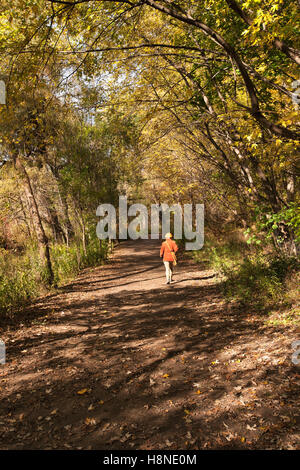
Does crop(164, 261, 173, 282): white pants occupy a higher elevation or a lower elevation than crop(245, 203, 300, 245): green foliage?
lower

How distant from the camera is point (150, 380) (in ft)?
15.5

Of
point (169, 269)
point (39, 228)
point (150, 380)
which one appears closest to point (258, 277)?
point (169, 269)

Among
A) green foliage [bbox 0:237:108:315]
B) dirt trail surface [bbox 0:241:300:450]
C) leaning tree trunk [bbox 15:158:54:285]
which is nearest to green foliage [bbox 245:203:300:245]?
dirt trail surface [bbox 0:241:300:450]

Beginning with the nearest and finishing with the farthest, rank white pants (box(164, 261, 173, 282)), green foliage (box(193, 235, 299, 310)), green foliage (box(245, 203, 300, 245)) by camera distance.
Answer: green foliage (box(245, 203, 300, 245)) < green foliage (box(193, 235, 299, 310)) < white pants (box(164, 261, 173, 282))

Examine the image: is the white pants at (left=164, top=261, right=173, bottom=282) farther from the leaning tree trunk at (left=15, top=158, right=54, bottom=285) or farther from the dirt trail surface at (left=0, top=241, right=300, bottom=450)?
the leaning tree trunk at (left=15, top=158, right=54, bottom=285)

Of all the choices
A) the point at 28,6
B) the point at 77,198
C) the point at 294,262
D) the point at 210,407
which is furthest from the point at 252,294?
the point at 77,198

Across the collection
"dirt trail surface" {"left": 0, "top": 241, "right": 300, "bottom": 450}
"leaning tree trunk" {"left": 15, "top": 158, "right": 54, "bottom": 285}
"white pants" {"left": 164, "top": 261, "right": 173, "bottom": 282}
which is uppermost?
"leaning tree trunk" {"left": 15, "top": 158, "right": 54, "bottom": 285}

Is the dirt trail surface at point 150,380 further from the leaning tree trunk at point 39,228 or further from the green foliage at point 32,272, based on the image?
the leaning tree trunk at point 39,228

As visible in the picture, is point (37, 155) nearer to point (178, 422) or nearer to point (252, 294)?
point (252, 294)

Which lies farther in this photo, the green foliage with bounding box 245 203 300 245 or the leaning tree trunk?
the leaning tree trunk

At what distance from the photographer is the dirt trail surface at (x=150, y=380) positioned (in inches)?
137

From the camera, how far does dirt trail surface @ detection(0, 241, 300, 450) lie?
348 cm

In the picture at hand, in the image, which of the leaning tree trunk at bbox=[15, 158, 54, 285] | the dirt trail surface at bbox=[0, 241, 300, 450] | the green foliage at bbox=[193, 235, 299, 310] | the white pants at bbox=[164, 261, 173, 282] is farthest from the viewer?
the white pants at bbox=[164, 261, 173, 282]

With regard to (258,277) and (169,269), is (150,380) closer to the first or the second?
(258,277)
